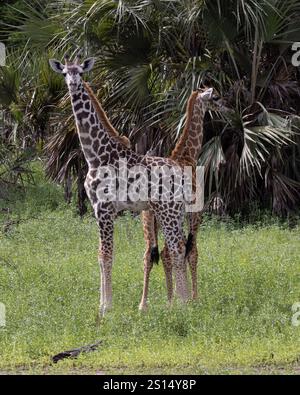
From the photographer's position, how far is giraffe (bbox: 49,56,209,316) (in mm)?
10633

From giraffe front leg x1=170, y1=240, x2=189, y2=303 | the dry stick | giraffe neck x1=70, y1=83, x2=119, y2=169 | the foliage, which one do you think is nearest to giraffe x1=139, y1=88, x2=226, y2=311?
giraffe front leg x1=170, y1=240, x2=189, y2=303

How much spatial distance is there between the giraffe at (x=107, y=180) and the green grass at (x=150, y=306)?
0.41 meters

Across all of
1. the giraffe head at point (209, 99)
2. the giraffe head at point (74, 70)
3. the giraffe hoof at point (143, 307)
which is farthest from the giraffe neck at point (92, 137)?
the giraffe hoof at point (143, 307)

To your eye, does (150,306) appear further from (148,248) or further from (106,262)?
(148,248)

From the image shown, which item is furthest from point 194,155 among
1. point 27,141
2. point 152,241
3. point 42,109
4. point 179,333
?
point 27,141

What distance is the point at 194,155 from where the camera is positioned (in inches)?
447

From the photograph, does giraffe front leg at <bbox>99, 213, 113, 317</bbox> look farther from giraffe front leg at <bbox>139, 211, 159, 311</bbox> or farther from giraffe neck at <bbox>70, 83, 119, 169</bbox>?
giraffe neck at <bbox>70, 83, 119, 169</bbox>

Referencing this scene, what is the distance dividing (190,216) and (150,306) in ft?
3.69

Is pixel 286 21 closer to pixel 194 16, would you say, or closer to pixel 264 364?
pixel 194 16

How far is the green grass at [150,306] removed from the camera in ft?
29.0

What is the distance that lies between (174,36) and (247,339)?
6254mm

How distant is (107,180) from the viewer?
1066 cm

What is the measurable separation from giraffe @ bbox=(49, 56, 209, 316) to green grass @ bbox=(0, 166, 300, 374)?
41 centimetres

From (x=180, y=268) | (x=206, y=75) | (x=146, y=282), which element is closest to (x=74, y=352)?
(x=146, y=282)
